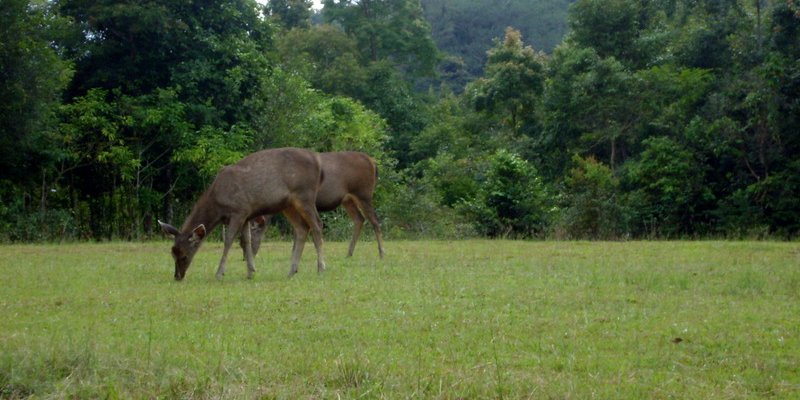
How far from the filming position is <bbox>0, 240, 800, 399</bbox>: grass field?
21.4ft

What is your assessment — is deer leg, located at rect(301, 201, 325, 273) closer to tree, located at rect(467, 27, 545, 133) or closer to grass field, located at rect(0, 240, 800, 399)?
grass field, located at rect(0, 240, 800, 399)

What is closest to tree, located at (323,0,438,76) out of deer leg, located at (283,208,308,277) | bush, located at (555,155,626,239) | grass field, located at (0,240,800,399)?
bush, located at (555,155,626,239)

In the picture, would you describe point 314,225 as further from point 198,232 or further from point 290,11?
point 290,11

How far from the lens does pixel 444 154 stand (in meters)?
36.6

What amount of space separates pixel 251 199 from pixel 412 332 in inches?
230

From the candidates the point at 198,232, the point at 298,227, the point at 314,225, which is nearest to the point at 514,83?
the point at 298,227

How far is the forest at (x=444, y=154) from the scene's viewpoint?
966 inches

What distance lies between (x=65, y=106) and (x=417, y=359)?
69.4 ft

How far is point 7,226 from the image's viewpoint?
23719 millimetres

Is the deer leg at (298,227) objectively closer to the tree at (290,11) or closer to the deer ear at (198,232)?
the deer ear at (198,232)

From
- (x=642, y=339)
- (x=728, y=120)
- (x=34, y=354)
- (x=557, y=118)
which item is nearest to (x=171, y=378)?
(x=34, y=354)

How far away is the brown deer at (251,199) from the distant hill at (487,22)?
55.5 meters

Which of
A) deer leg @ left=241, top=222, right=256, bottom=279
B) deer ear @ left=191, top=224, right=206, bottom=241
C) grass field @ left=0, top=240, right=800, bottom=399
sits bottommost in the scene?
grass field @ left=0, top=240, right=800, bottom=399

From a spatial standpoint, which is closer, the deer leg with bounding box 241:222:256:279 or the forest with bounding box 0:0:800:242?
the deer leg with bounding box 241:222:256:279
